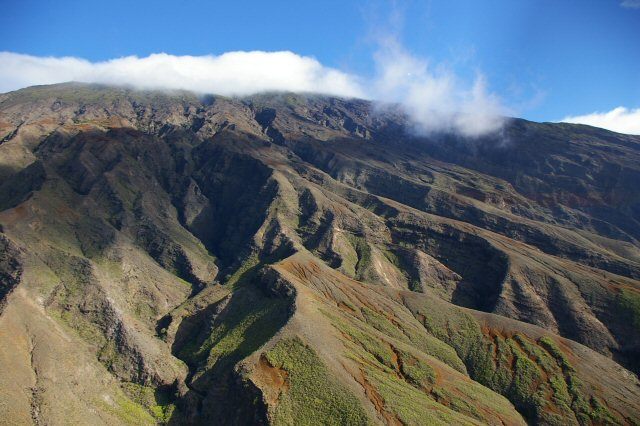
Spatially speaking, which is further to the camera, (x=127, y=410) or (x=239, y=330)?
(x=239, y=330)

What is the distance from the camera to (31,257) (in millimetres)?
138750

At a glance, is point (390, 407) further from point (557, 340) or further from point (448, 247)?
point (448, 247)

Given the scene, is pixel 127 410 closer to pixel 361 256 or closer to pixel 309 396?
pixel 309 396

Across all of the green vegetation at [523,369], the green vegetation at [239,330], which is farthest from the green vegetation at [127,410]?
the green vegetation at [523,369]

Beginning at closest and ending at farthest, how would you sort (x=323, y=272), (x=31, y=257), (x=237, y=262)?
(x=31, y=257), (x=323, y=272), (x=237, y=262)

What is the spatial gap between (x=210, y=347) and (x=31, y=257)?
200ft

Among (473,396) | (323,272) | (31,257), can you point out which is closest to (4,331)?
(31,257)

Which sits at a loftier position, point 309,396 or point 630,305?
point 630,305

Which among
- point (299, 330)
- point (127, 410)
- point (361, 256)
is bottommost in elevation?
point (127, 410)

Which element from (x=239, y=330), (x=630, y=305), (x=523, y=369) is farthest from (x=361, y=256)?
(x=630, y=305)

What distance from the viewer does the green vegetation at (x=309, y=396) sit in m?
89.3

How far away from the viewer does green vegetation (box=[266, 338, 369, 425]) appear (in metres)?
89.3

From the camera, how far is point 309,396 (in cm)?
9394

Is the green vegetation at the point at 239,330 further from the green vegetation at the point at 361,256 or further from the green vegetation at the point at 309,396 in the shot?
the green vegetation at the point at 361,256
